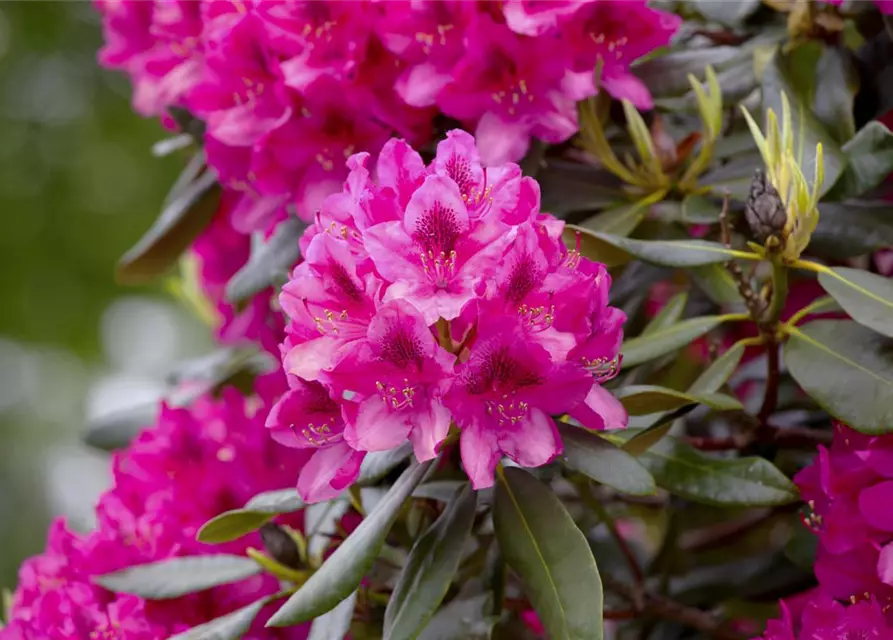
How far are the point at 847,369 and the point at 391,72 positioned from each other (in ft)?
1.42

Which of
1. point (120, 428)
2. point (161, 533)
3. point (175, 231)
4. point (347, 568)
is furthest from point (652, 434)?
point (120, 428)

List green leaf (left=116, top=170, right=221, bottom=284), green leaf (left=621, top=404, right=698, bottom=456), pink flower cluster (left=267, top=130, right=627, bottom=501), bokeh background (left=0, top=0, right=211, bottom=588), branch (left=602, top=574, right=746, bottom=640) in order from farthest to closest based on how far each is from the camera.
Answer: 1. bokeh background (left=0, top=0, right=211, bottom=588)
2. green leaf (left=116, top=170, right=221, bottom=284)
3. branch (left=602, top=574, right=746, bottom=640)
4. green leaf (left=621, top=404, right=698, bottom=456)
5. pink flower cluster (left=267, top=130, right=627, bottom=501)

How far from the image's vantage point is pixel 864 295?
79 centimetres

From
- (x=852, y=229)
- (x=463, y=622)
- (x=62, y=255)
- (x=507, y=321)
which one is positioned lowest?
(x=62, y=255)

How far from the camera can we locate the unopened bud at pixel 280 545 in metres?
0.88

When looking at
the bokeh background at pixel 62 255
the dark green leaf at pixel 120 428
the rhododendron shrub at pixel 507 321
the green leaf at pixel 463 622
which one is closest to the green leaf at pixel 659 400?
the rhododendron shrub at pixel 507 321

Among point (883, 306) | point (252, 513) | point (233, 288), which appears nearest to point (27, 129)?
point (233, 288)

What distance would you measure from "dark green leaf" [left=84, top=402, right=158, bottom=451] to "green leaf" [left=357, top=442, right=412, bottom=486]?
650 millimetres

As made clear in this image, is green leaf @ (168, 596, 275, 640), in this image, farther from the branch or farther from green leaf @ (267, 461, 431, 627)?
the branch

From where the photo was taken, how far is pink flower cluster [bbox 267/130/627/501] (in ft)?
2.19

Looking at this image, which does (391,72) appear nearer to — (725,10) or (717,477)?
(725,10)

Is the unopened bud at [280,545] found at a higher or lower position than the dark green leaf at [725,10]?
lower

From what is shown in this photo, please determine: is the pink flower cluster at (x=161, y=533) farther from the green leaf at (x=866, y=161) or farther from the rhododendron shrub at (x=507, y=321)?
the green leaf at (x=866, y=161)

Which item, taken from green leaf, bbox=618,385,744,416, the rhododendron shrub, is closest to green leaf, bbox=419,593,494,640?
the rhododendron shrub
